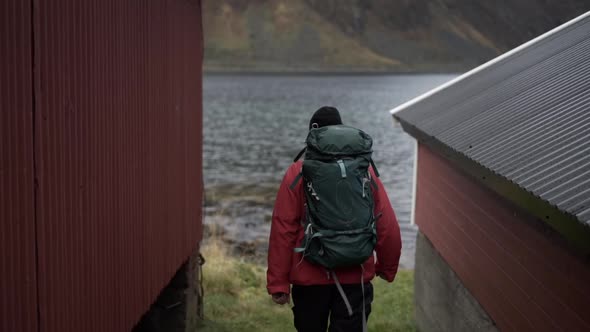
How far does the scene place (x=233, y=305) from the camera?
10578 mm

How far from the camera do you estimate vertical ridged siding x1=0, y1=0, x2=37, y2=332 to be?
10.4 ft

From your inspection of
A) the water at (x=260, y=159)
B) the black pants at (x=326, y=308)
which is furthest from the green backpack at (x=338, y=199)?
the water at (x=260, y=159)

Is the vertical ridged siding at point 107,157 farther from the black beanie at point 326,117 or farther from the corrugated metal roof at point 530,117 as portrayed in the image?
the corrugated metal roof at point 530,117

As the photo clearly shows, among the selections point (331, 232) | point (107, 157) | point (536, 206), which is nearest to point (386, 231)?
point (331, 232)

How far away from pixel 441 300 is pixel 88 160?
433 cm

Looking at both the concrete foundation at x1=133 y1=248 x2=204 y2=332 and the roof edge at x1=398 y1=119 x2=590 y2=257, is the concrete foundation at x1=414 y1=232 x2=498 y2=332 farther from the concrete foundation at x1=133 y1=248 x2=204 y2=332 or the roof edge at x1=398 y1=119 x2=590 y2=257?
the concrete foundation at x1=133 y1=248 x2=204 y2=332

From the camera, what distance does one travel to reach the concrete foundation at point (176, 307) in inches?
316

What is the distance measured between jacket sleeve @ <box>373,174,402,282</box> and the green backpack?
210 millimetres

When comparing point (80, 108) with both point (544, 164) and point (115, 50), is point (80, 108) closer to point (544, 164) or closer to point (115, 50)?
point (115, 50)

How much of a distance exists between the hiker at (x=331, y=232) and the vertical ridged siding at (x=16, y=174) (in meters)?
1.46

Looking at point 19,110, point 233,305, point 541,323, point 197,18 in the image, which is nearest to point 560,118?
point 541,323

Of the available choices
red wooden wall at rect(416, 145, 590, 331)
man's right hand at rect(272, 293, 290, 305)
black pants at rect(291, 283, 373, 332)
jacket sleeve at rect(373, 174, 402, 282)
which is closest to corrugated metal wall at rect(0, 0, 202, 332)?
man's right hand at rect(272, 293, 290, 305)

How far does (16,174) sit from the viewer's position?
130 inches

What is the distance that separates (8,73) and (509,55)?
286 inches
